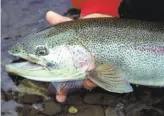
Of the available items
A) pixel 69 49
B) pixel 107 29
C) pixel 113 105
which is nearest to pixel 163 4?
pixel 113 105

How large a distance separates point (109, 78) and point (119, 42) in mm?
170

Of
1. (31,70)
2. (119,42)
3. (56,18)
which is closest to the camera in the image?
(31,70)

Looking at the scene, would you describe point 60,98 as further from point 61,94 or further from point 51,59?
point 51,59

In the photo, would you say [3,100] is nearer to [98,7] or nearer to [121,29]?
[98,7]

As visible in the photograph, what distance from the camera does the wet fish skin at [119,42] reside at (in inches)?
75.0

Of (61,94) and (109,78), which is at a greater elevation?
(109,78)

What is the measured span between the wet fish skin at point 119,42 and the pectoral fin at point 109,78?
0.13 feet

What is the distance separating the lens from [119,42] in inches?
77.1

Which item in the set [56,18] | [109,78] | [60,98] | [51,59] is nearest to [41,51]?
[51,59]

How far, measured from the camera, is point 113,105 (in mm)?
2576

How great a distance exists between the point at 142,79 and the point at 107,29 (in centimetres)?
28

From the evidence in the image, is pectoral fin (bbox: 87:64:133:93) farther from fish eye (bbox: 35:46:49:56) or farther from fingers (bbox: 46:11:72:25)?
fingers (bbox: 46:11:72:25)

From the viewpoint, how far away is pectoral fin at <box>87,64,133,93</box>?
6.26 feet

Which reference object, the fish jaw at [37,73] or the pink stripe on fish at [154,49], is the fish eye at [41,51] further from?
the pink stripe on fish at [154,49]
